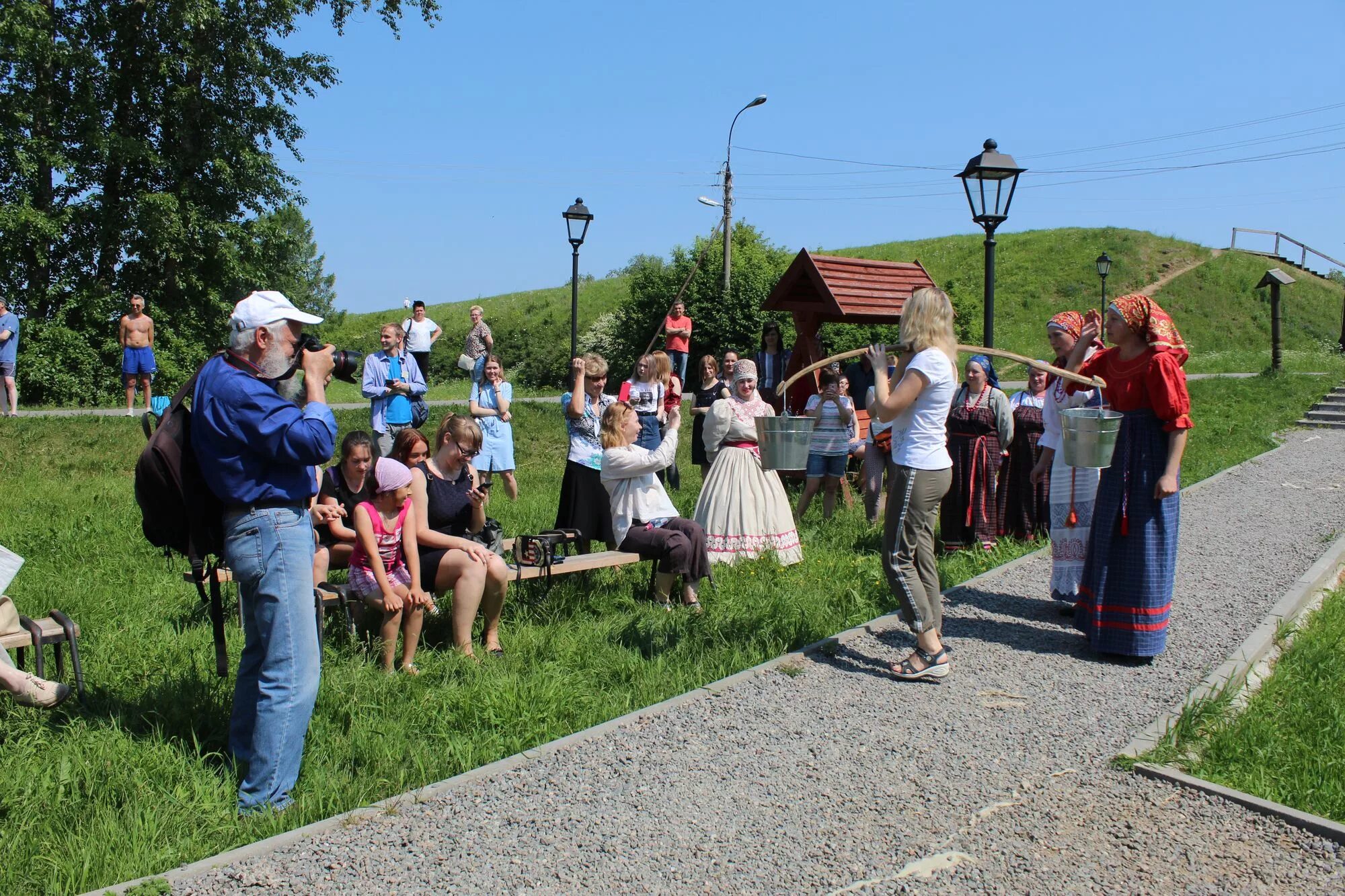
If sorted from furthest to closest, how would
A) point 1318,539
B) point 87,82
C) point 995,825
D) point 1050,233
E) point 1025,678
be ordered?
point 1050,233, point 87,82, point 1318,539, point 1025,678, point 995,825

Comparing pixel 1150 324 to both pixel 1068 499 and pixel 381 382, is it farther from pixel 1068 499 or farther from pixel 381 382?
pixel 381 382

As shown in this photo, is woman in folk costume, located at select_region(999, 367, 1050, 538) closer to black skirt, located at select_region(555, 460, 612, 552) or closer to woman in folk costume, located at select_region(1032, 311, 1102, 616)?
woman in folk costume, located at select_region(1032, 311, 1102, 616)

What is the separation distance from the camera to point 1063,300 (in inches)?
1743

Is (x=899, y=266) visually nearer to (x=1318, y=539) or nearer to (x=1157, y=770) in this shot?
(x=1318, y=539)

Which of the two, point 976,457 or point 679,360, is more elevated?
point 679,360

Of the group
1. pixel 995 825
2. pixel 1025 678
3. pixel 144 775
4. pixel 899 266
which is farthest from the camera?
pixel 899 266

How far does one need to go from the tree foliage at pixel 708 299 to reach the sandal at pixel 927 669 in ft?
75.7

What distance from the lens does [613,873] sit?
11.3 feet

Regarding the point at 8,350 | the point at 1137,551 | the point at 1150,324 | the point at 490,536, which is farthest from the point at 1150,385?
the point at 8,350

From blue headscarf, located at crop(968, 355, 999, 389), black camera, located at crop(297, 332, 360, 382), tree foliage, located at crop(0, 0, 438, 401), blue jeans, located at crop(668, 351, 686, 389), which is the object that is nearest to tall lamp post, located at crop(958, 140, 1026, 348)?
blue headscarf, located at crop(968, 355, 999, 389)

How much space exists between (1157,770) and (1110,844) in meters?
0.62

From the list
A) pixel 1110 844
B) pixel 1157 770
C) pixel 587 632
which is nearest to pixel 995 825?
pixel 1110 844

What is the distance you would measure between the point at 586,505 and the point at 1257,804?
16.1ft

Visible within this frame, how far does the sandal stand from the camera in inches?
209
